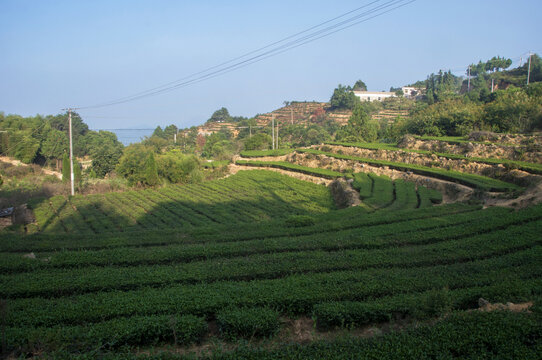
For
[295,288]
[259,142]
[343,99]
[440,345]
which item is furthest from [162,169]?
[343,99]

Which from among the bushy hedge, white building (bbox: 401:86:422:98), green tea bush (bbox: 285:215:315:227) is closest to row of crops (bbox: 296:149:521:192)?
green tea bush (bbox: 285:215:315:227)

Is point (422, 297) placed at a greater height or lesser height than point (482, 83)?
lesser

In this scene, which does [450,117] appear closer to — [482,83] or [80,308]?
[80,308]

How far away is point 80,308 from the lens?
744 centimetres

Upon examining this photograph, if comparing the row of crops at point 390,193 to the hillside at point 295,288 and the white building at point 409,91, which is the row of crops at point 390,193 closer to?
the hillside at point 295,288

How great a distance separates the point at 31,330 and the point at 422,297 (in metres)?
7.16

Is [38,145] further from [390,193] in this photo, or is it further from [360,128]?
[390,193]

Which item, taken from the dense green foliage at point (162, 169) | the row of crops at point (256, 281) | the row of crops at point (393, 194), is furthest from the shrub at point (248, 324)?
the dense green foliage at point (162, 169)

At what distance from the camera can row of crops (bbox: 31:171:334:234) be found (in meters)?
23.5

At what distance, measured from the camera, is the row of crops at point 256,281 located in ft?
22.4

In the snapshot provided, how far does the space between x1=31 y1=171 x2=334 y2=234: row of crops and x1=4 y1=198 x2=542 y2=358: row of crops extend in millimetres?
8992

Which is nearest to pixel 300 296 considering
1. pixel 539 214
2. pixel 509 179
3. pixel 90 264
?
pixel 90 264

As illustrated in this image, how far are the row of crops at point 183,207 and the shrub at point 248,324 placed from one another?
1543 cm

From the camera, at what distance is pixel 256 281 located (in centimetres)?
916
